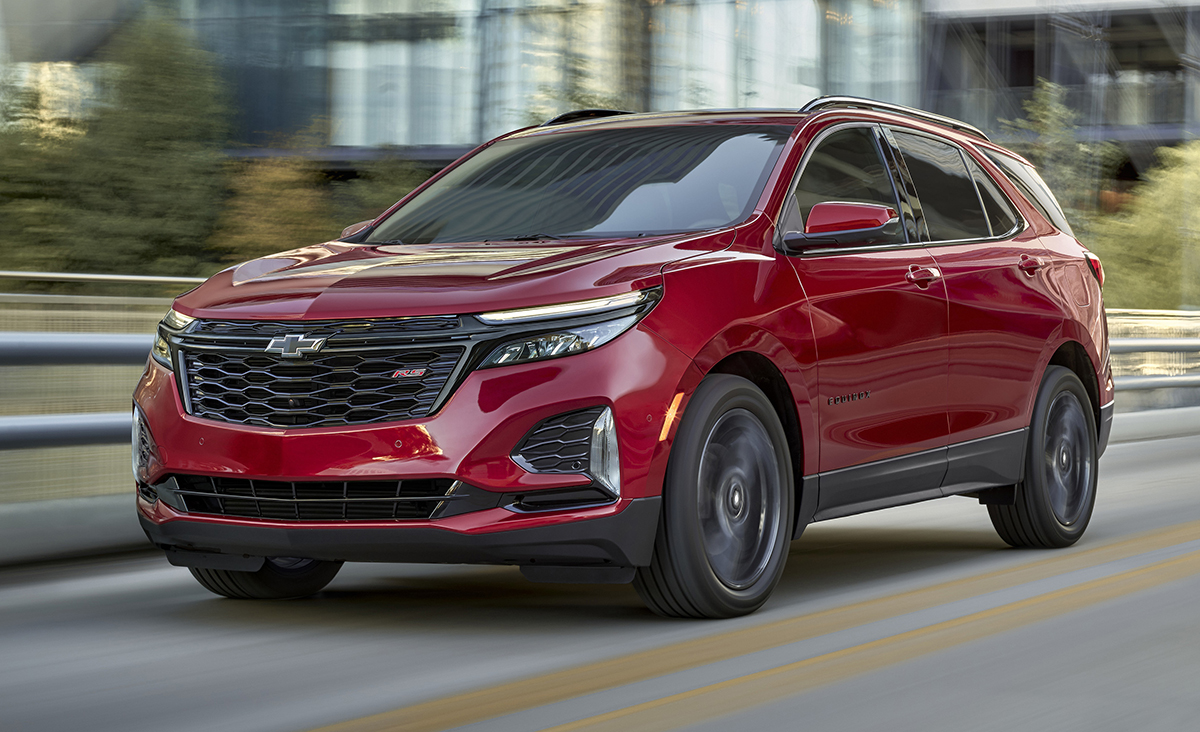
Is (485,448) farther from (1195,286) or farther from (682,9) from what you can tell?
(1195,286)

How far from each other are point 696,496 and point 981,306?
7.38 ft

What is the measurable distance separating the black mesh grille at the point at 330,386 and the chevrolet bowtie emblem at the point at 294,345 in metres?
0.02

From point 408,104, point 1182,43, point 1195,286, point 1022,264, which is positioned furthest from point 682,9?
point 1022,264

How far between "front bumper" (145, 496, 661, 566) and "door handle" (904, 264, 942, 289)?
1878 mm

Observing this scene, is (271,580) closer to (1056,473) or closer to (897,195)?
(897,195)

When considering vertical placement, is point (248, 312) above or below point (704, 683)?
above

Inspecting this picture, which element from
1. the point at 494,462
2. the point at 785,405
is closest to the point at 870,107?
the point at 785,405

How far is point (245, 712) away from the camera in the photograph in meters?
4.45

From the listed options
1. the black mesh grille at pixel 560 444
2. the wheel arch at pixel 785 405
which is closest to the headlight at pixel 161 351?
the black mesh grille at pixel 560 444

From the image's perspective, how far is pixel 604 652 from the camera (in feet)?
17.0

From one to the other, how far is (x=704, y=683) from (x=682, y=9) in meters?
27.4

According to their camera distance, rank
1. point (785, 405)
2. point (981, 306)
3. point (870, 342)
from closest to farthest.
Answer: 1. point (785, 405)
2. point (870, 342)
3. point (981, 306)

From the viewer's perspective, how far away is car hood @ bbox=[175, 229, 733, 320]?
17.1ft

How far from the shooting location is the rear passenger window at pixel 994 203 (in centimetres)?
771
